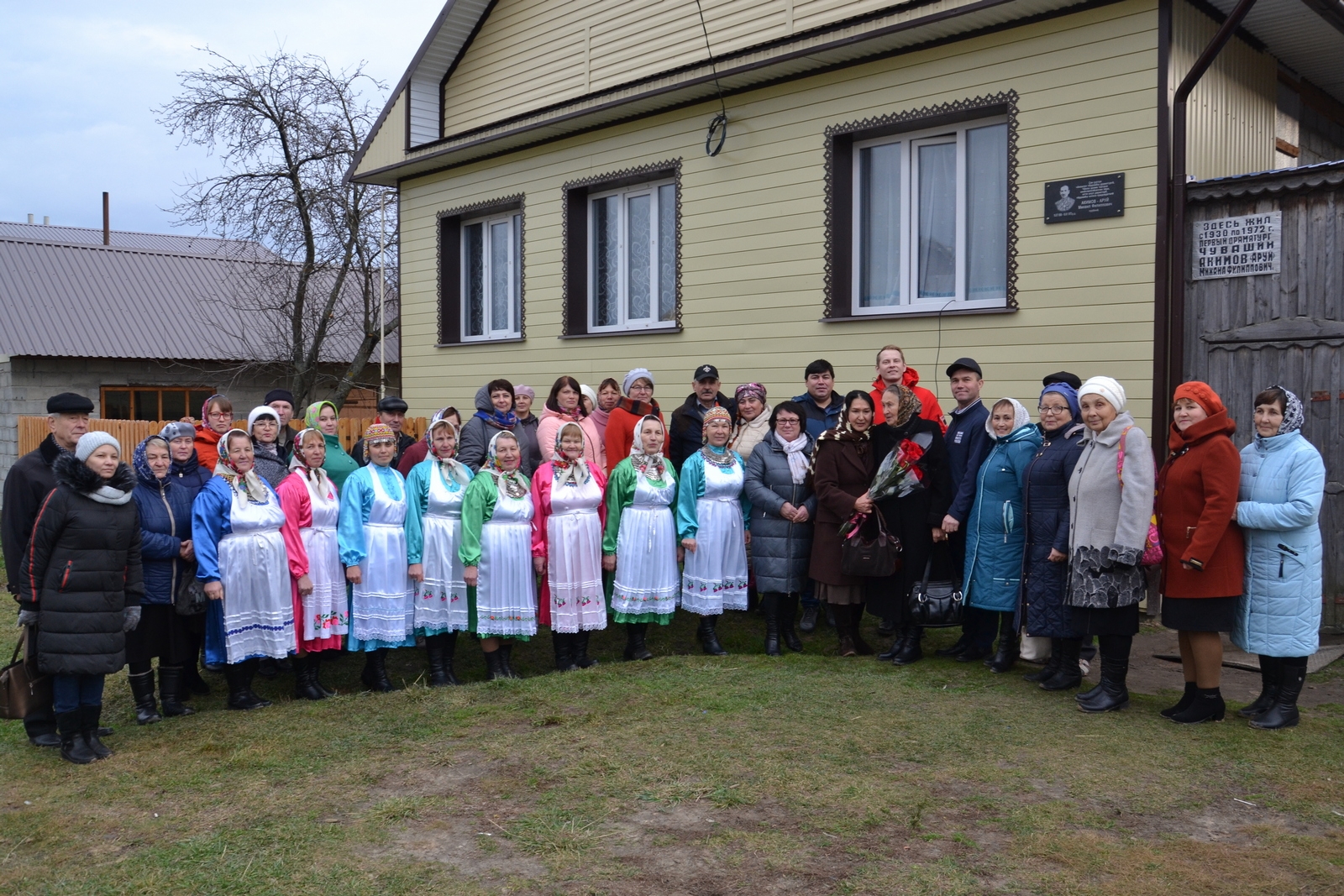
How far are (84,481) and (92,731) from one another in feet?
4.26

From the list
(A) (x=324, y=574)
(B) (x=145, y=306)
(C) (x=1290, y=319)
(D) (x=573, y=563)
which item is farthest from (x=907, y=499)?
(B) (x=145, y=306)

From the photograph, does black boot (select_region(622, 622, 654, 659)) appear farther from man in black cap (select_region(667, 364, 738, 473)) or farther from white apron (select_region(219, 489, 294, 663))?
white apron (select_region(219, 489, 294, 663))

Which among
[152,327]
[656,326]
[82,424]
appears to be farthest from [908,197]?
[152,327]

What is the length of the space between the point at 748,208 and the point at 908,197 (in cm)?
166

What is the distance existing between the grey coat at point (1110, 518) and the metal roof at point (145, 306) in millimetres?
16057

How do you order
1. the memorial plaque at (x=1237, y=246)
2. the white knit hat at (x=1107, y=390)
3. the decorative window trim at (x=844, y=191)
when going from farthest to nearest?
the decorative window trim at (x=844, y=191), the memorial plaque at (x=1237, y=246), the white knit hat at (x=1107, y=390)

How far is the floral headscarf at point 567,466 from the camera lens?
23.9 ft

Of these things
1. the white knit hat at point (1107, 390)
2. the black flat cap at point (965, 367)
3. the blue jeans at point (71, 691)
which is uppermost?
the black flat cap at point (965, 367)

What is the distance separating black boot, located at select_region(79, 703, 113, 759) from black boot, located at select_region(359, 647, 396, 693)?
1.65m

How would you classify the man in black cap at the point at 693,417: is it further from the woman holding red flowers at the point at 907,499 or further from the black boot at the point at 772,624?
the woman holding red flowers at the point at 907,499

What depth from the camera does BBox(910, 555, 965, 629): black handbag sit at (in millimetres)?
6973

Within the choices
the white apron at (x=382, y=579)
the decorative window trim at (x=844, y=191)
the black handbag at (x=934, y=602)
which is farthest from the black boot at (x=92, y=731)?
the decorative window trim at (x=844, y=191)

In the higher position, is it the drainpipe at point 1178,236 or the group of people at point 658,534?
the drainpipe at point 1178,236

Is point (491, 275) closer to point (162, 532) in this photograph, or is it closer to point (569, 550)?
point (569, 550)
